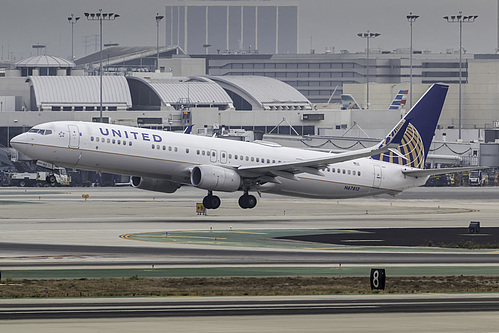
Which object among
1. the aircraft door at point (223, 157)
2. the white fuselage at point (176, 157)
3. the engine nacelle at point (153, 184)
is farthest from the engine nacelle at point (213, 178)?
the engine nacelle at point (153, 184)

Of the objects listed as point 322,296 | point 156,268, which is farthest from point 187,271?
point 322,296

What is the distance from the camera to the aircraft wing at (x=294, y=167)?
70250 mm

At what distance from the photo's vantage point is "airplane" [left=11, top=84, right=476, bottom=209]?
2625 inches

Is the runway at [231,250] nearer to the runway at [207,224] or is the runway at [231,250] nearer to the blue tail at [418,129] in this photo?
the runway at [207,224]

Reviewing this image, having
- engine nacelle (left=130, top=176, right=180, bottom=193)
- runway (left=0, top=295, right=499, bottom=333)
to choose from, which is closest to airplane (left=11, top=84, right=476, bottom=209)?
engine nacelle (left=130, top=176, right=180, bottom=193)

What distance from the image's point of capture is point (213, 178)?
69.2 metres

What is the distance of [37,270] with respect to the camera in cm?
4375

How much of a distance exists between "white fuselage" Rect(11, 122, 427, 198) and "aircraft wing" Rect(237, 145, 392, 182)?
1.01 meters

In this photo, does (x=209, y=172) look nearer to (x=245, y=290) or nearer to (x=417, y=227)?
(x=417, y=227)

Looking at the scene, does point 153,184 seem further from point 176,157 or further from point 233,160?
point 233,160

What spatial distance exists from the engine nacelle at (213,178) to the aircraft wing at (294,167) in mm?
1326

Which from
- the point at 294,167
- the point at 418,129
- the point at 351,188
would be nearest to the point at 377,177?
the point at 351,188

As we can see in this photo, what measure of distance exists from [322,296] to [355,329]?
718cm

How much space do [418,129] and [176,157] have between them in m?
20.0
